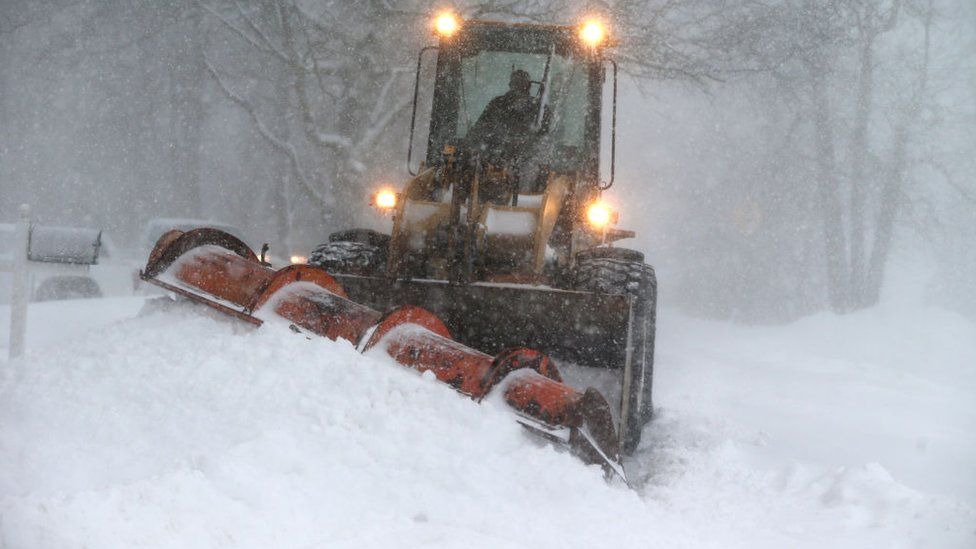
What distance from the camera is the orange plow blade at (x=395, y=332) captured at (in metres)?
3.58

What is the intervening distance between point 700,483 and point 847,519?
35.9 inches

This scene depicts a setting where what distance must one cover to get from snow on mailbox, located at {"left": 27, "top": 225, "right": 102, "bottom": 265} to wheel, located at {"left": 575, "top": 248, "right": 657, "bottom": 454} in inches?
162

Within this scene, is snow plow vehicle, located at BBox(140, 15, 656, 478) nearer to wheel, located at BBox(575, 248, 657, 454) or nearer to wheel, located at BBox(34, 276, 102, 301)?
Result: wheel, located at BBox(575, 248, 657, 454)

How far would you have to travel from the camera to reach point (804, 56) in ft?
51.8

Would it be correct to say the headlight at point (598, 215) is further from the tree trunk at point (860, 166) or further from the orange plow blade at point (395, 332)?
the tree trunk at point (860, 166)

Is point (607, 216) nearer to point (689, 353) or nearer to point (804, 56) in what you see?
point (689, 353)

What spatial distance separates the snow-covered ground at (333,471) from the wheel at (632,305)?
1.18 feet

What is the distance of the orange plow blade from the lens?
141 inches

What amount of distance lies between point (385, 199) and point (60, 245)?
265 centimetres

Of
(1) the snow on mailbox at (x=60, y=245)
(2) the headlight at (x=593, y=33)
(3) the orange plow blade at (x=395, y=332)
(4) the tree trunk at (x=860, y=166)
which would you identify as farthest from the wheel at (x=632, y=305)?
(4) the tree trunk at (x=860, y=166)

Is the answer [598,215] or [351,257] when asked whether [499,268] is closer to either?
[598,215]

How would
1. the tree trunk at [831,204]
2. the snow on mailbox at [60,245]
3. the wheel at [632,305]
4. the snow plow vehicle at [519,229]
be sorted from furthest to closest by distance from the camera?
the tree trunk at [831,204], the snow on mailbox at [60,245], the snow plow vehicle at [519,229], the wheel at [632,305]

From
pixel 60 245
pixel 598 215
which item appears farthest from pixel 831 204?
pixel 60 245

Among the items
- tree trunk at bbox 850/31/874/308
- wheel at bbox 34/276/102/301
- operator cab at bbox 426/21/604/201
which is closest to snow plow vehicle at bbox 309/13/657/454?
operator cab at bbox 426/21/604/201
